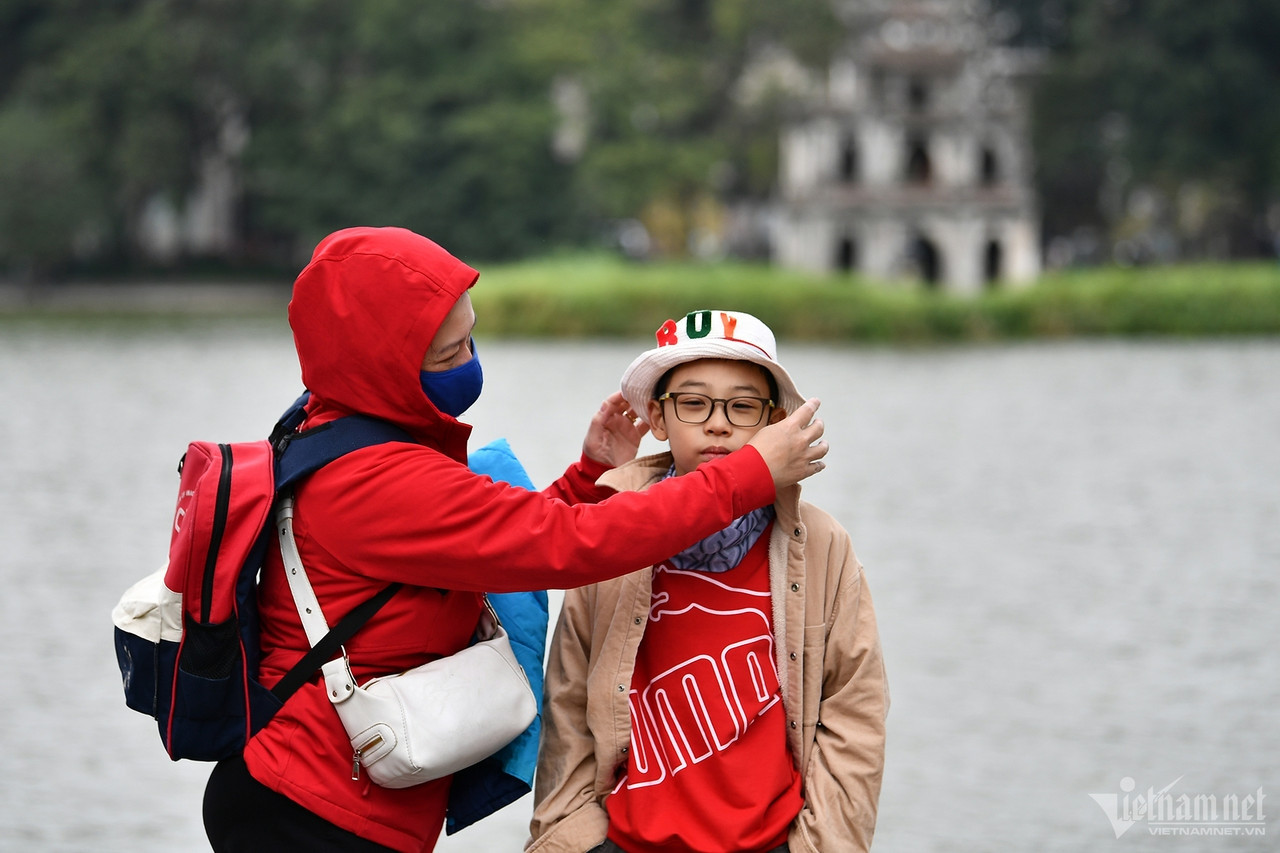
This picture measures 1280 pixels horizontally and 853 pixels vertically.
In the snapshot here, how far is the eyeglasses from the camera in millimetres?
2607

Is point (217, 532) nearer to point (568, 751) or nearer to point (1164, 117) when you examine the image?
point (568, 751)

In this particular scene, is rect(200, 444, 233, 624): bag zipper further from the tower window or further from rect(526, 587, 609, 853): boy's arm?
the tower window

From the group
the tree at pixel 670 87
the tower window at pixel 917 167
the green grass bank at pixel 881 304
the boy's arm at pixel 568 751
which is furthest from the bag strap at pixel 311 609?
the tower window at pixel 917 167

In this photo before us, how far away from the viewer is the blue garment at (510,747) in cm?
263

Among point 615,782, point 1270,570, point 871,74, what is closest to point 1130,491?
point 1270,570

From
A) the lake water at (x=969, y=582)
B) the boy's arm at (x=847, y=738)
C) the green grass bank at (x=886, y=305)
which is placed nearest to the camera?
the boy's arm at (x=847, y=738)

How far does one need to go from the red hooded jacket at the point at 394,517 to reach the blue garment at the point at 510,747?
188 millimetres

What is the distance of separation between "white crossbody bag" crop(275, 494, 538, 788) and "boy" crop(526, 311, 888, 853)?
242 mm

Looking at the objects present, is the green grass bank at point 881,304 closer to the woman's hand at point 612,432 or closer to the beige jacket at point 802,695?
the woman's hand at point 612,432

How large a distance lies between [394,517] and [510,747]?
0.48 m

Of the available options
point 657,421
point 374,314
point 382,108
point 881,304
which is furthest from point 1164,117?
point 374,314

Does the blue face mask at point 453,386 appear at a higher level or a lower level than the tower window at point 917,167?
lower

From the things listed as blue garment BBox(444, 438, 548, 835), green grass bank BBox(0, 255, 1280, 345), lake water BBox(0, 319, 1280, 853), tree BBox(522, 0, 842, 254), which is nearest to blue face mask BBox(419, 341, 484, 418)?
blue garment BBox(444, 438, 548, 835)

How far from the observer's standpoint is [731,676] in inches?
103
